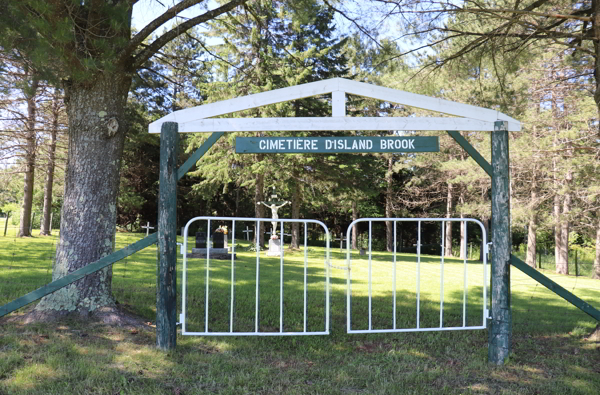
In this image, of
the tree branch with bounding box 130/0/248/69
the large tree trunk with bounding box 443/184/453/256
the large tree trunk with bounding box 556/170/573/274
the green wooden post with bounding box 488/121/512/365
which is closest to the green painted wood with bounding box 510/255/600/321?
the green wooden post with bounding box 488/121/512/365

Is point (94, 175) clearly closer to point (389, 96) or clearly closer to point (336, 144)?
point (336, 144)

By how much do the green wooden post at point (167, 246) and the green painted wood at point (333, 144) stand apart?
0.73 meters

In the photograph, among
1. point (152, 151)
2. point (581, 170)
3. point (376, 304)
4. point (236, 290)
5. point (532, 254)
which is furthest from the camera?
point (152, 151)

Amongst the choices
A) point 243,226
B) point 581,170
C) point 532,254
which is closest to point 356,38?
point 581,170

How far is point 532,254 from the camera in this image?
21078mm

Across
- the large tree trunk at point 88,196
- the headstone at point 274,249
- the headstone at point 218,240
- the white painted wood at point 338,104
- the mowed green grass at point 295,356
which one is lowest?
the mowed green grass at point 295,356

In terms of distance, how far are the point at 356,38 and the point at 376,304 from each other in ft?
14.9

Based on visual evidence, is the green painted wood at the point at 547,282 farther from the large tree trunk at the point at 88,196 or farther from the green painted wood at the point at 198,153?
the large tree trunk at the point at 88,196

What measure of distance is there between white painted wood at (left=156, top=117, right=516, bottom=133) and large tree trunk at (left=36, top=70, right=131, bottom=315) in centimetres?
158

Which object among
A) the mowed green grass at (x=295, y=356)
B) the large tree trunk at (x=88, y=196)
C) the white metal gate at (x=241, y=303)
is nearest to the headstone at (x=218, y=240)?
the white metal gate at (x=241, y=303)

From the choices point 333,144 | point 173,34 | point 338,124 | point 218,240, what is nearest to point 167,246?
point 333,144

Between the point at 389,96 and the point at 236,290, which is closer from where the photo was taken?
Answer: the point at 389,96

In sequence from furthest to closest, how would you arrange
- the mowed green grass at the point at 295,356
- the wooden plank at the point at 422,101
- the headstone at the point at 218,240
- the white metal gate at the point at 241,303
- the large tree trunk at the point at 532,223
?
the large tree trunk at the point at 532,223, the headstone at the point at 218,240, the white metal gate at the point at 241,303, the wooden plank at the point at 422,101, the mowed green grass at the point at 295,356

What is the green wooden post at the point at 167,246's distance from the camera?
4.80 m
